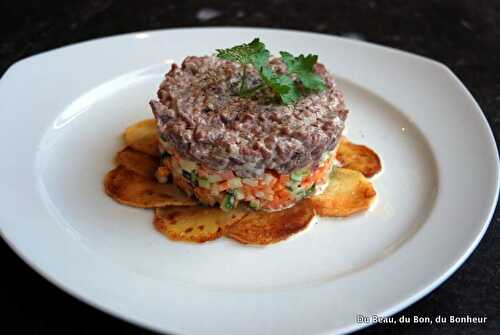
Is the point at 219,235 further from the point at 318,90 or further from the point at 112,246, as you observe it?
the point at 318,90

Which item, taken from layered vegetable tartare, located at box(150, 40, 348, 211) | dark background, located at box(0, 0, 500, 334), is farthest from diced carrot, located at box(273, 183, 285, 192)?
dark background, located at box(0, 0, 500, 334)

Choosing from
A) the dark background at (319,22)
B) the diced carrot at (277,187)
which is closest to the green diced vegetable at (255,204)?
the diced carrot at (277,187)

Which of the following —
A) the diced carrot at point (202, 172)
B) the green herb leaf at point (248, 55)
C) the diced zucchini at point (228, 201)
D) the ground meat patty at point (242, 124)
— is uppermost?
the green herb leaf at point (248, 55)

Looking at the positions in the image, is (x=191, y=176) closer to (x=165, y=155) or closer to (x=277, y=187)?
(x=165, y=155)

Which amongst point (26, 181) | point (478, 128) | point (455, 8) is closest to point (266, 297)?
point (26, 181)

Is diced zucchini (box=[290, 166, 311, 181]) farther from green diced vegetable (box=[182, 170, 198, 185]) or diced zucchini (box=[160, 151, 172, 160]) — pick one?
diced zucchini (box=[160, 151, 172, 160])

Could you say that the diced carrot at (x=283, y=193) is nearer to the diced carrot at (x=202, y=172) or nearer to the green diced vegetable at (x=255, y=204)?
the green diced vegetable at (x=255, y=204)

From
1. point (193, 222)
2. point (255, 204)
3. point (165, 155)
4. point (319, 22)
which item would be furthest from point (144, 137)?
point (319, 22)
